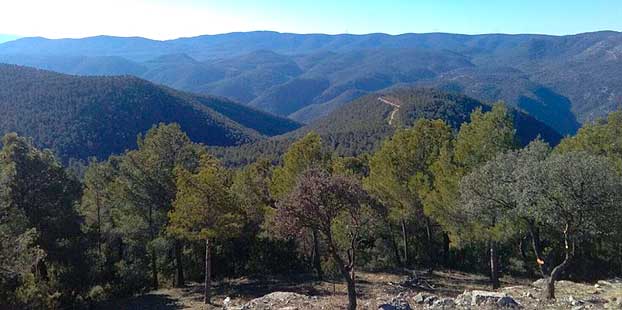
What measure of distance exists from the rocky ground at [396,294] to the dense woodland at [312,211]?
4.33ft

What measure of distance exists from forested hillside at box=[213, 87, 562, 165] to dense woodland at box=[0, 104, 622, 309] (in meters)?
79.6

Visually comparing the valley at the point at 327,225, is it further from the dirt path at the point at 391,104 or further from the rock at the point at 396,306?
the dirt path at the point at 391,104

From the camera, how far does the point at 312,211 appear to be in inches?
610

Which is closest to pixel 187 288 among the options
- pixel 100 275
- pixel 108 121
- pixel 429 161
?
pixel 100 275

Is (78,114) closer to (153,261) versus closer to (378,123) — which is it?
(378,123)

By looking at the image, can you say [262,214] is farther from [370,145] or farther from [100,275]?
[370,145]

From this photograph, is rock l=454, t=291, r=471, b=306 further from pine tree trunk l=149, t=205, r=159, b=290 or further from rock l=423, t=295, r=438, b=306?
pine tree trunk l=149, t=205, r=159, b=290

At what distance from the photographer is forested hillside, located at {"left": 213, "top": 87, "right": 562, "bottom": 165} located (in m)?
127

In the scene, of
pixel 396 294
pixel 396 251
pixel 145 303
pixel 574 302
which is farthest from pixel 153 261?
pixel 574 302

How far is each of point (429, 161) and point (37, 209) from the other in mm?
20661

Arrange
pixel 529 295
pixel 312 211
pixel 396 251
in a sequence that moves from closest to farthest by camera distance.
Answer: pixel 312 211
pixel 529 295
pixel 396 251

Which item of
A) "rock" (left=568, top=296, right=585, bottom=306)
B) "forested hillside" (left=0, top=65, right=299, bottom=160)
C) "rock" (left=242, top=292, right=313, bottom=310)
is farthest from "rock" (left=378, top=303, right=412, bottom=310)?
"forested hillside" (left=0, top=65, right=299, bottom=160)

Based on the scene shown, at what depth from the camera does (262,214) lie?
1125 inches

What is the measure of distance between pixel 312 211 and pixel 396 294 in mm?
8029
